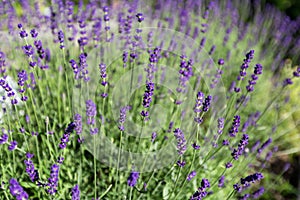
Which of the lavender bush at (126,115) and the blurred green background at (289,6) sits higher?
the blurred green background at (289,6)

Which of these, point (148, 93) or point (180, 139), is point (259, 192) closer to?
point (180, 139)

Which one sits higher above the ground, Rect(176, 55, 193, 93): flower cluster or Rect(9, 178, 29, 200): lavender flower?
Result: Rect(176, 55, 193, 93): flower cluster

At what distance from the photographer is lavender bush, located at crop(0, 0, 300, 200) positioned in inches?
79.9

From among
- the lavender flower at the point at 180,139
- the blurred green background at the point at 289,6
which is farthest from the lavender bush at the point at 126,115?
the blurred green background at the point at 289,6

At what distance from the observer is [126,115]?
8.77 feet

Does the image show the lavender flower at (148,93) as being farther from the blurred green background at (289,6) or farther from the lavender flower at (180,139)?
the blurred green background at (289,6)

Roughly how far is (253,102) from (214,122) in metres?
1.30

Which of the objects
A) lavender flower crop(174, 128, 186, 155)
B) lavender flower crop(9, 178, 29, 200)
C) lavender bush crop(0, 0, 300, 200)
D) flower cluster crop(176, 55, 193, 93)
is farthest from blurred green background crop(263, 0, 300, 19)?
lavender flower crop(9, 178, 29, 200)

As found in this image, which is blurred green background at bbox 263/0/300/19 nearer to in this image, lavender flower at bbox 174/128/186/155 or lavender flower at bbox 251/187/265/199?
lavender flower at bbox 251/187/265/199

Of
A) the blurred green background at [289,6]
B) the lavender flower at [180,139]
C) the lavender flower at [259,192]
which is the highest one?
the blurred green background at [289,6]

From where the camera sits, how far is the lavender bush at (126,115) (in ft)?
6.66

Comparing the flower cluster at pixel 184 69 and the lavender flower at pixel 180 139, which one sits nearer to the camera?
the lavender flower at pixel 180 139

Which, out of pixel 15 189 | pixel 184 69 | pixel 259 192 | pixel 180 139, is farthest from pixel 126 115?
pixel 15 189

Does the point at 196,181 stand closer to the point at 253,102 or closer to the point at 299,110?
the point at 253,102
